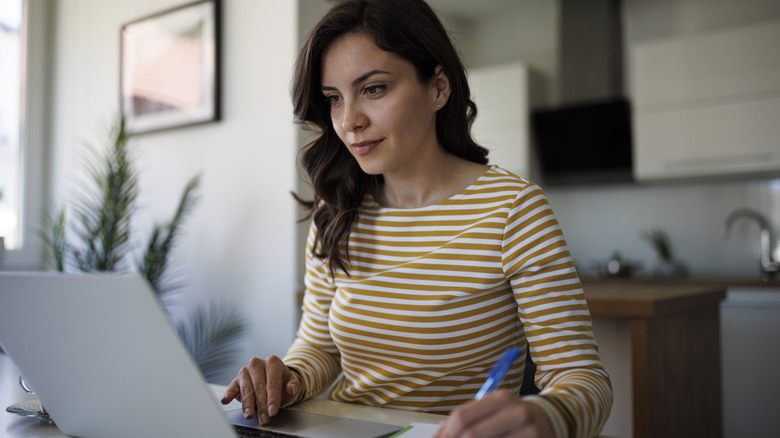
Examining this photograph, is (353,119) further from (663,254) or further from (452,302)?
(663,254)

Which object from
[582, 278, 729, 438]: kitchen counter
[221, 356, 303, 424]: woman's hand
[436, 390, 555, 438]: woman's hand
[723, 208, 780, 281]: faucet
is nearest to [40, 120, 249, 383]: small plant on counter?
[582, 278, 729, 438]: kitchen counter

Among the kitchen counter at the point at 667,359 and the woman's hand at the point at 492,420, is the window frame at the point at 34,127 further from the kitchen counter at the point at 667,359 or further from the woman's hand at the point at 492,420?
the woman's hand at the point at 492,420

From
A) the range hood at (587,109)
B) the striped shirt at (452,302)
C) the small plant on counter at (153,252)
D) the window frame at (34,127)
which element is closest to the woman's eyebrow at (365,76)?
the striped shirt at (452,302)

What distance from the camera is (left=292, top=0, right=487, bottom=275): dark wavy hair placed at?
1115 mm

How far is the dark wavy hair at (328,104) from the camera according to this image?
112cm

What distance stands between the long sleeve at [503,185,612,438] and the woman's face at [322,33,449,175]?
0.23m

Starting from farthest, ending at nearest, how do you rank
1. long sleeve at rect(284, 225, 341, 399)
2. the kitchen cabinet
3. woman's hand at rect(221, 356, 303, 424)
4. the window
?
the kitchen cabinet → the window → long sleeve at rect(284, 225, 341, 399) → woman's hand at rect(221, 356, 303, 424)

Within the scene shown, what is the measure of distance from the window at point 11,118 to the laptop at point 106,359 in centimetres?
289

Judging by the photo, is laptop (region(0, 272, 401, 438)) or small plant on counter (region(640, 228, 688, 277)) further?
small plant on counter (region(640, 228, 688, 277))

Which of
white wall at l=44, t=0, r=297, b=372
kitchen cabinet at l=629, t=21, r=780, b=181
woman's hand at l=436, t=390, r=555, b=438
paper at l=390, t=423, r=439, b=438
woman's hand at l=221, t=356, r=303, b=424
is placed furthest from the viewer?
kitchen cabinet at l=629, t=21, r=780, b=181

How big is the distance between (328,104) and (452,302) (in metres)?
0.45

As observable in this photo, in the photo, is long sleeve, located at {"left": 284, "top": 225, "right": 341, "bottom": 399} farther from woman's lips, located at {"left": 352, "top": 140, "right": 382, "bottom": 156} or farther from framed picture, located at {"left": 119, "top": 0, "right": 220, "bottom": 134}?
framed picture, located at {"left": 119, "top": 0, "right": 220, "bottom": 134}

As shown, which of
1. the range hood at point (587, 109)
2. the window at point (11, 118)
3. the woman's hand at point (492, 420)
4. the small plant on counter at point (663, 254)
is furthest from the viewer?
the range hood at point (587, 109)

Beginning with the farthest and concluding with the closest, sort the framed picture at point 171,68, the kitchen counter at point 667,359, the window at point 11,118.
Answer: the window at point 11,118 → the framed picture at point 171,68 → the kitchen counter at point 667,359
